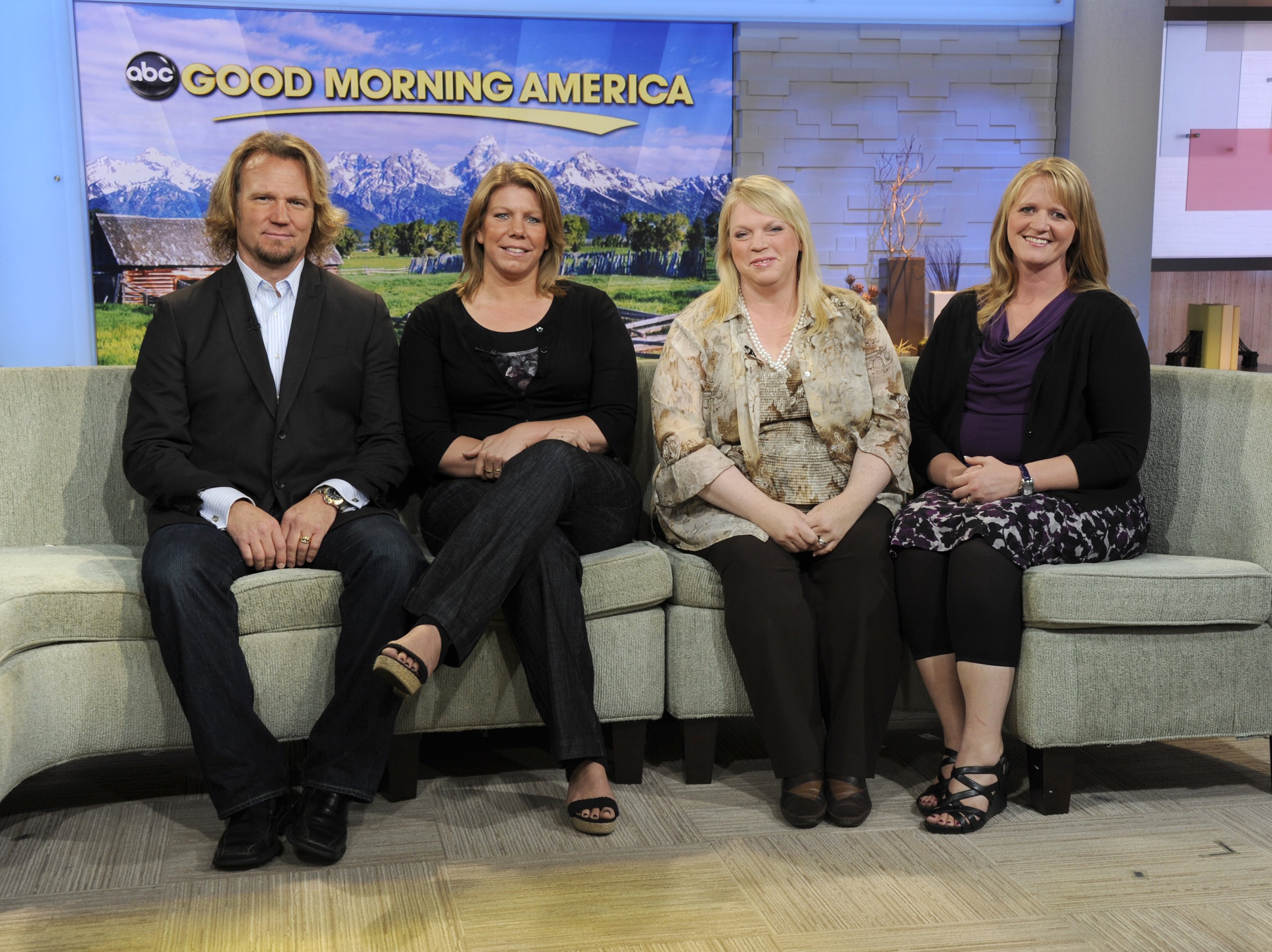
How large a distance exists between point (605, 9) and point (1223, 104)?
260cm

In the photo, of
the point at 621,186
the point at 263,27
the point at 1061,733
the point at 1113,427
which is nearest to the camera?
the point at 1061,733

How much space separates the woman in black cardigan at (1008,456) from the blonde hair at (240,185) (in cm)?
138

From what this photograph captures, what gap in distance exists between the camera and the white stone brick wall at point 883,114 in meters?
4.54

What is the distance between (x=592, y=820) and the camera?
6.88 ft

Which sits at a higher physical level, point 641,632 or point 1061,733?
point 641,632

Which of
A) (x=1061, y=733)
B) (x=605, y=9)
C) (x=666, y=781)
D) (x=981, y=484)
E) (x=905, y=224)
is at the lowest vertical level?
(x=666, y=781)

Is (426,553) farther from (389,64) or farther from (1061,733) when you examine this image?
(389,64)

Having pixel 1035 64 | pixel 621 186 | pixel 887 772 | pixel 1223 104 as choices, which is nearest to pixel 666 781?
pixel 887 772

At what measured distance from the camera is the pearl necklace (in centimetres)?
246

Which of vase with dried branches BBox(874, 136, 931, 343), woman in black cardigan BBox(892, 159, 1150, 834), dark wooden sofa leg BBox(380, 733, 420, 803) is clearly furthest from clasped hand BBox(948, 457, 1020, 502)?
vase with dried branches BBox(874, 136, 931, 343)

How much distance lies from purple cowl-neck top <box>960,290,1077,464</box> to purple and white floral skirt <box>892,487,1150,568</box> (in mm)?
174

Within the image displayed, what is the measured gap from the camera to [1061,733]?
2.20 m

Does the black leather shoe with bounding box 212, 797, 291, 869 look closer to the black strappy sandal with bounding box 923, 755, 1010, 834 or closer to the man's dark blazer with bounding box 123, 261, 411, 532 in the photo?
the man's dark blazer with bounding box 123, 261, 411, 532

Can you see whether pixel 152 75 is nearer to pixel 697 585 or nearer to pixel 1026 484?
pixel 697 585
